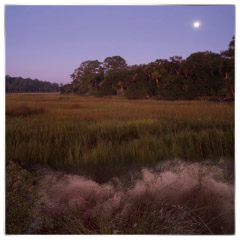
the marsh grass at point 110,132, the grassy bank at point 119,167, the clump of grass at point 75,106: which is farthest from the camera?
the clump of grass at point 75,106

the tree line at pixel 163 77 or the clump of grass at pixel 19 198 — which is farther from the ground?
the tree line at pixel 163 77

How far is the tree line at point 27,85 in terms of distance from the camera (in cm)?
150

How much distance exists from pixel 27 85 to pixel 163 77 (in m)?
1.17

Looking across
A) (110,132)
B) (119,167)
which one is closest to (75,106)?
(110,132)

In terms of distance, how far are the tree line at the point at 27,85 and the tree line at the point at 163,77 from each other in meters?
0.11

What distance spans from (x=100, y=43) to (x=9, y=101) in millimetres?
859

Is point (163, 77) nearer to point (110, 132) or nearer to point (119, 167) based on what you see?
point (110, 132)

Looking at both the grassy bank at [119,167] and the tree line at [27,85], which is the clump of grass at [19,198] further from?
Result: the tree line at [27,85]

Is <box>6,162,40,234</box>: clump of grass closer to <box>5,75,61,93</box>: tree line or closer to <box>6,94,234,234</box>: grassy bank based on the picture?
<box>6,94,234,234</box>: grassy bank

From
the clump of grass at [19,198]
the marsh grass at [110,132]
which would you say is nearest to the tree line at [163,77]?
the marsh grass at [110,132]

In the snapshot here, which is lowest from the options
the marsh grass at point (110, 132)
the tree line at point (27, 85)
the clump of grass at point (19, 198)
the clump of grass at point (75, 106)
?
the clump of grass at point (19, 198)

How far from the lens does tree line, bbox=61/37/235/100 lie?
1.54 m
